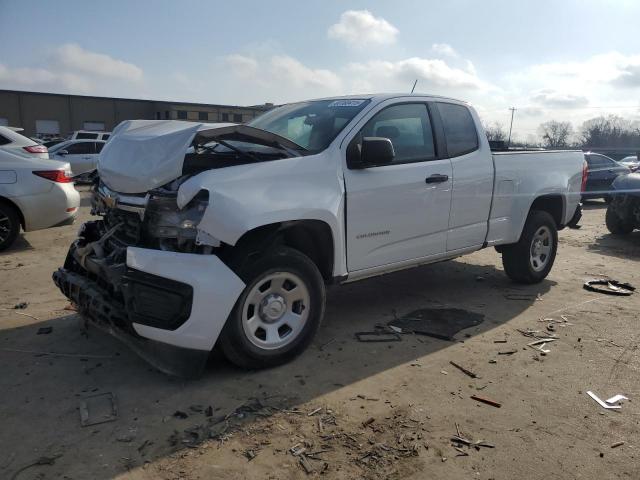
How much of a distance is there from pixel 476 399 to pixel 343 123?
2.36m

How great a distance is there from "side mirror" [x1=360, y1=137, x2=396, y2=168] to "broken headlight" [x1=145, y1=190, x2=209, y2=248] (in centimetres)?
138

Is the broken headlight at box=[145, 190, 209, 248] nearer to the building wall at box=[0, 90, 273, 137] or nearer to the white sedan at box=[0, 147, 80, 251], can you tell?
the white sedan at box=[0, 147, 80, 251]

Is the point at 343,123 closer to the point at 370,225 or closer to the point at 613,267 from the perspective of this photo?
the point at 370,225

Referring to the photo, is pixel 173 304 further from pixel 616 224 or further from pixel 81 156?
pixel 81 156

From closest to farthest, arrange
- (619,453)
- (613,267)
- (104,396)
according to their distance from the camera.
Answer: (619,453) → (104,396) → (613,267)

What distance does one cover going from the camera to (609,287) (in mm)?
6316

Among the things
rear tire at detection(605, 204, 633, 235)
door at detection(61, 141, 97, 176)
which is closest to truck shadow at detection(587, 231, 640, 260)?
rear tire at detection(605, 204, 633, 235)

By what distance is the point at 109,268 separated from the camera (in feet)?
11.7

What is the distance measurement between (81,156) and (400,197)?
627 inches

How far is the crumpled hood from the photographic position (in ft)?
11.6

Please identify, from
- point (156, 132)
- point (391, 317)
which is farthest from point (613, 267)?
point (156, 132)

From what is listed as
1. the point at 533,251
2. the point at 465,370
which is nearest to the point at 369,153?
the point at 465,370

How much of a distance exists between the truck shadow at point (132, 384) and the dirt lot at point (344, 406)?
0.04 ft

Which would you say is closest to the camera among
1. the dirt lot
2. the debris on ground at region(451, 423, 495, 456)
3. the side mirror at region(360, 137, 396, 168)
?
the dirt lot
